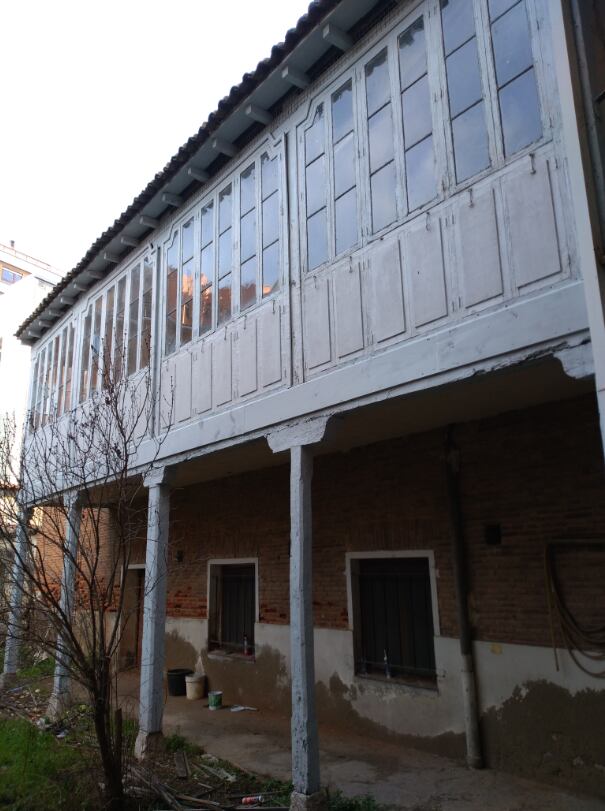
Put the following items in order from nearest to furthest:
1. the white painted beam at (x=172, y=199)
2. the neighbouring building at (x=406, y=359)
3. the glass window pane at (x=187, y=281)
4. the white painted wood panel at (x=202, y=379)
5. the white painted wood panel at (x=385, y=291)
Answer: the neighbouring building at (x=406, y=359) → the white painted wood panel at (x=385, y=291) → the white painted wood panel at (x=202, y=379) → the glass window pane at (x=187, y=281) → the white painted beam at (x=172, y=199)

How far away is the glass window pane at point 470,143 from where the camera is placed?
499 centimetres

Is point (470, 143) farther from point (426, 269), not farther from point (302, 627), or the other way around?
point (302, 627)

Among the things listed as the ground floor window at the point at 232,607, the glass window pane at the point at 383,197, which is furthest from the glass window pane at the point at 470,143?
the ground floor window at the point at 232,607

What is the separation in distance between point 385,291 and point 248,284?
2252mm

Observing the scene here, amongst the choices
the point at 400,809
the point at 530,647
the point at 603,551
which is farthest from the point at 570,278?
the point at 400,809

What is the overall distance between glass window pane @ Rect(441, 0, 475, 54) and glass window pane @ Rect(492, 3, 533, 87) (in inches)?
11.0

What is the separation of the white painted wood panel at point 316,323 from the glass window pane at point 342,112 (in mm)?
1505

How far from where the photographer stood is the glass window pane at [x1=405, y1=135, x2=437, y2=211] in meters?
5.36

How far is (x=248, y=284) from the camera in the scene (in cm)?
730

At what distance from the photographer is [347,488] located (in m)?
8.53

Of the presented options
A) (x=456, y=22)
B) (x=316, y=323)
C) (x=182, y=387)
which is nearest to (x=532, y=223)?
(x=456, y=22)

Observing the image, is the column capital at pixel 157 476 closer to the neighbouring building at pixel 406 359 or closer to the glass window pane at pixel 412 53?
the neighbouring building at pixel 406 359

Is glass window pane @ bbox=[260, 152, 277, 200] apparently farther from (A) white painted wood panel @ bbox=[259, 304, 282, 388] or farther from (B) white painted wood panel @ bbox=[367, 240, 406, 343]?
(B) white painted wood panel @ bbox=[367, 240, 406, 343]

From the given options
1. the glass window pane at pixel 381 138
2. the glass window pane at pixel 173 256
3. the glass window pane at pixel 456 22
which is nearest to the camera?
the glass window pane at pixel 456 22
